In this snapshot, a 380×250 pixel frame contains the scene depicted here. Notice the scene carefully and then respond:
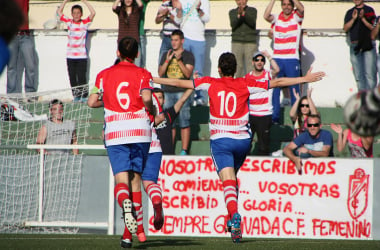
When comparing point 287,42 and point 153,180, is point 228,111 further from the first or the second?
point 287,42

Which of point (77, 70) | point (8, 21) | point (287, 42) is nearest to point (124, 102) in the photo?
point (8, 21)

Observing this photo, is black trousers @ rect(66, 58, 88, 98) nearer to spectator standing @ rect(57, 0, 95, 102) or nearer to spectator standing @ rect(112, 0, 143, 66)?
spectator standing @ rect(57, 0, 95, 102)

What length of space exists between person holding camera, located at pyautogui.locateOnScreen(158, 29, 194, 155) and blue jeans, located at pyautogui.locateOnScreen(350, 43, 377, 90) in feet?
12.1

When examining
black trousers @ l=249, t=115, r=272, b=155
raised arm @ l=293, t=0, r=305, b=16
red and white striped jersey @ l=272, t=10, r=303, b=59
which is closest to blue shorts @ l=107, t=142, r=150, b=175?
black trousers @ l=249, t=115, r=272, b=155

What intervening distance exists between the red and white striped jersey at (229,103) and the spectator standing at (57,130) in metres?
4.47

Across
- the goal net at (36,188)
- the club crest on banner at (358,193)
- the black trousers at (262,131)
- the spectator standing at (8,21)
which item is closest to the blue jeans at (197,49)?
the black trousers at (262,131)

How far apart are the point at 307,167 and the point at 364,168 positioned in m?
0.95

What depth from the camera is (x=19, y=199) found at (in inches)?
507

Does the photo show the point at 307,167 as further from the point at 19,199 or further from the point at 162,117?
the point at 19,199

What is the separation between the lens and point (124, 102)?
27.7 feet

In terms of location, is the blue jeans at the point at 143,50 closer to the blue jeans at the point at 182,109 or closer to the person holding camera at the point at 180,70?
the person holding camera at the point at 180,70

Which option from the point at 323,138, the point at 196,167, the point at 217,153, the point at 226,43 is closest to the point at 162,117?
the point at 217,153

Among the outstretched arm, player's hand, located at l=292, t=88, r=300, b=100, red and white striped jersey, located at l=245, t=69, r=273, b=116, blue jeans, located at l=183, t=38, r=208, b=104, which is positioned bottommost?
the outstretched arm

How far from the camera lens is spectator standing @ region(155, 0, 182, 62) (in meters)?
15.3
